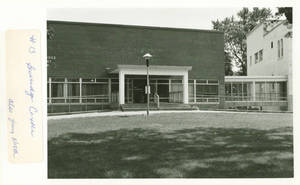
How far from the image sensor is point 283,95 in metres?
26.4

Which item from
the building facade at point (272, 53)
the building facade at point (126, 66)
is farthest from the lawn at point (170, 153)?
the building facade at point (272, 53)

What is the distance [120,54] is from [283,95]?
40.0 ft

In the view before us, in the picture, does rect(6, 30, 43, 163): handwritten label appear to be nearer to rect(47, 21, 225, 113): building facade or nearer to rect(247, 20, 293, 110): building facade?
rect(47, 21, 225, 113): building facade

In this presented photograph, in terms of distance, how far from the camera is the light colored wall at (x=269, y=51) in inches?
961

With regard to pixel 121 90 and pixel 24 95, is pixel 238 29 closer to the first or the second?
pixel 121 90

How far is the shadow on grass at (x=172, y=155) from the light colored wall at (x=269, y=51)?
54.6 feet

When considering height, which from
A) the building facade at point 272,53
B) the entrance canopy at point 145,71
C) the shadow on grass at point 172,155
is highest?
the building facade at point 272,53

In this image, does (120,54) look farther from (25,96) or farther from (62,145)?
(25,96)

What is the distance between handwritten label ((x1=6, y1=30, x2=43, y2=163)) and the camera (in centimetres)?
559

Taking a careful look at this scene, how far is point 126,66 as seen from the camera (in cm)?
2134

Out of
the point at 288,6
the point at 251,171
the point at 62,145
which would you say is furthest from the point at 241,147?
the point at 62,145

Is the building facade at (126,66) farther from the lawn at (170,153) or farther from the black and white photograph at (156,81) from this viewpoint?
the lawn at (170,153)

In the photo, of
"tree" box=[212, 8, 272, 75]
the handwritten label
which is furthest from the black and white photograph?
"tree" box=[212, 8, 272, 75]

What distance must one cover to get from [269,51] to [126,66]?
12362 mm
